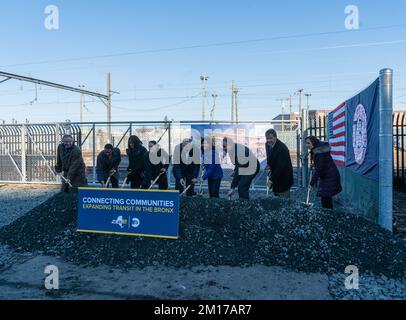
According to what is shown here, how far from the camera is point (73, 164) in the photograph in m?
7.62

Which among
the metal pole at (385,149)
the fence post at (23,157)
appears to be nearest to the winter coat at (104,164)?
the metal pole at (385,149)

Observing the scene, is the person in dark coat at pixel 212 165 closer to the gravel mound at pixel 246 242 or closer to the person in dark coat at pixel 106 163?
the gravel mound at pixel 246 242

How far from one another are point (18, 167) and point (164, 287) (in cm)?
1336

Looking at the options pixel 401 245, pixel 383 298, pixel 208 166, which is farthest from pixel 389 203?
pixel 208 166

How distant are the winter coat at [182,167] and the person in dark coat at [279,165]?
1806 mm

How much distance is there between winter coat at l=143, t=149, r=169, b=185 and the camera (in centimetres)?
830

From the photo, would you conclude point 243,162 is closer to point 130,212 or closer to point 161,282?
point 130,212

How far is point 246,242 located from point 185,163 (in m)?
3.06

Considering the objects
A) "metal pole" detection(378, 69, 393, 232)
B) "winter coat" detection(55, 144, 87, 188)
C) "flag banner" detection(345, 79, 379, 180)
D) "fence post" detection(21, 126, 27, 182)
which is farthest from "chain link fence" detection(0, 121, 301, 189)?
"metal pole" detection(378, 69, 393, 232)

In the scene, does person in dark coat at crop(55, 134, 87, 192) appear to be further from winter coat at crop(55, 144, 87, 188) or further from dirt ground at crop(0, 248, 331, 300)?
dirt ground at crop(0, 248, 331, 300)

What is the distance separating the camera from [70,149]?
7.69m

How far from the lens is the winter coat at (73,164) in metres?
7.65
